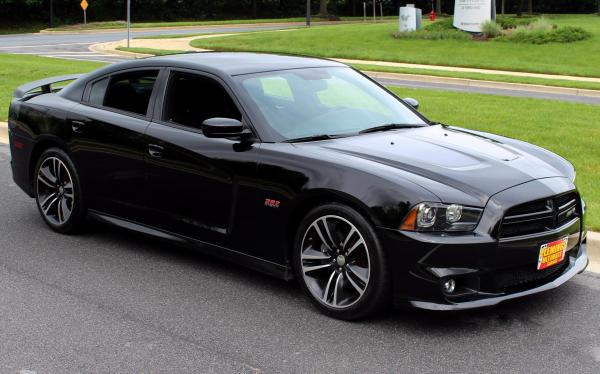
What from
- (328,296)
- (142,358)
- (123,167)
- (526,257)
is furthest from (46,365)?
(526,257)

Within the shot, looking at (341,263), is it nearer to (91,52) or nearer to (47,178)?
(47,178)

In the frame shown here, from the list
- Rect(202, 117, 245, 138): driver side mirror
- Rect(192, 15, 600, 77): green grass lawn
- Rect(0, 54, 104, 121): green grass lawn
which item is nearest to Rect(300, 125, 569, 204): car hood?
Rect(202, 117, 245, 138): driver side mirror

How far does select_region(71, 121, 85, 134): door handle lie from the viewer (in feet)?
21.1

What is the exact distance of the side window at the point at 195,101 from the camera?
18.4ft

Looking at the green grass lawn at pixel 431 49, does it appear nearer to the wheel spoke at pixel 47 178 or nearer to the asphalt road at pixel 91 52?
the asphalt road at pixel 91 52

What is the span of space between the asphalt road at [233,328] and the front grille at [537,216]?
55 cm

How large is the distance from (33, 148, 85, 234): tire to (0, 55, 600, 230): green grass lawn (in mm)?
3980

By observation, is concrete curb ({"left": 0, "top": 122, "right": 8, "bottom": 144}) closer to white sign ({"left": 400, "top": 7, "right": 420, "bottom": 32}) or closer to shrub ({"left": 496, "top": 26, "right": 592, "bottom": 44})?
shrub ({"left": 496, "top": 26, "right": 592, "bottom": 44})

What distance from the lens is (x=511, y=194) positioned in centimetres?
456

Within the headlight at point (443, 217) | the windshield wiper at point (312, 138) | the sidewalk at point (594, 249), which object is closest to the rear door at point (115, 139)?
the windshield wiper at point (312, 138)

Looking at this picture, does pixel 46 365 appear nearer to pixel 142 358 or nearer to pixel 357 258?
pixel 142 358

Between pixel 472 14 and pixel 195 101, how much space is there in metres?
27.3

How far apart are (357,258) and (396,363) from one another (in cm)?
74

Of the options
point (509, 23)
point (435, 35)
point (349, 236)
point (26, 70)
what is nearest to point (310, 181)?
point (349, 236)
